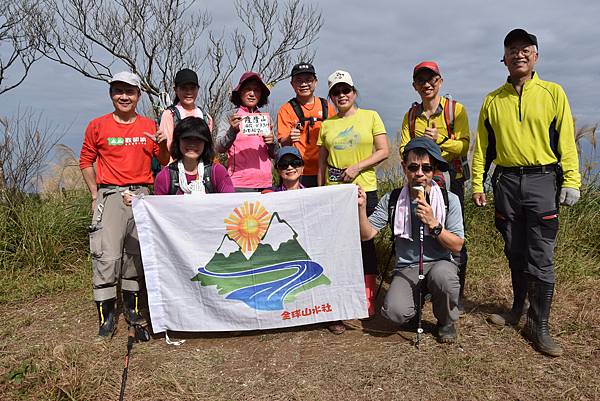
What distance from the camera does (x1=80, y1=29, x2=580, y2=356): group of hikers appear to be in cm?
344

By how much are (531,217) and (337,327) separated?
185cm

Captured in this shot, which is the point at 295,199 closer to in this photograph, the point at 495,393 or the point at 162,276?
the point at 162,276

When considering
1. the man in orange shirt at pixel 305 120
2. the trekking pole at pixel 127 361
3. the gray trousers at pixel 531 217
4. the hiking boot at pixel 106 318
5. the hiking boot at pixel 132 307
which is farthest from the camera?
the man in orange shirt at pixel 305 120

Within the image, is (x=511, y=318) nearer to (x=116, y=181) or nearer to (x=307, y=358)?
(x=307, y=358)

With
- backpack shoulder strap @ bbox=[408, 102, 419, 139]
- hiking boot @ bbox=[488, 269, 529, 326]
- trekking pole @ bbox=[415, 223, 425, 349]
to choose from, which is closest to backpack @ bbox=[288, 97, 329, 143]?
backpack shoulder strap @ bbox=[408, 102, 419, 139]

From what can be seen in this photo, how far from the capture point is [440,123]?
12.9 ft

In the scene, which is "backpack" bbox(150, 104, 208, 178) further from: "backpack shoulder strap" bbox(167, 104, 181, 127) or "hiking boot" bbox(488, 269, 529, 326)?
"hiking boot" bbox(488, 269, 529, 326)

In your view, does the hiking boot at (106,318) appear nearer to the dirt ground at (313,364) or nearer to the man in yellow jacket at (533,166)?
the dirt ground at (313,364)

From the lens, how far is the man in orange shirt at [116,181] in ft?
12.6

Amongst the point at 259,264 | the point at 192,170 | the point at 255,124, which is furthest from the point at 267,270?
the point at 255,124

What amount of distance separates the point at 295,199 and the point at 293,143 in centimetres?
76

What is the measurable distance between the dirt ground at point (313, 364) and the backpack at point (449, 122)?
54.4 inches

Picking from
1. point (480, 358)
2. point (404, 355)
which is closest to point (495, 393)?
point (480, 358)

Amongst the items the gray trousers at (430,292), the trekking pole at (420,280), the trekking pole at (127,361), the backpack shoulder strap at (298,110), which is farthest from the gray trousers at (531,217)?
the trekking pole at (127,361)
